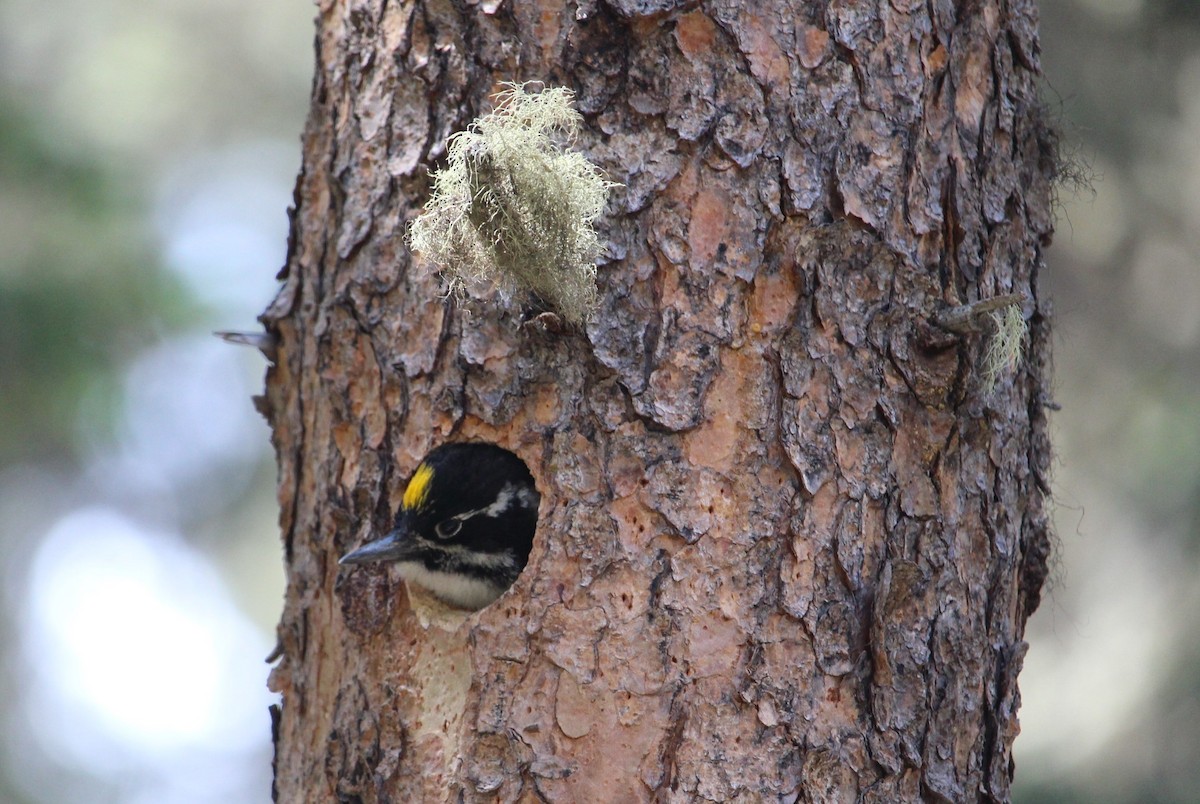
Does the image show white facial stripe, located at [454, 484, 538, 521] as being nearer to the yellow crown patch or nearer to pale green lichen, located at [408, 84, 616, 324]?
the yellow crown patch

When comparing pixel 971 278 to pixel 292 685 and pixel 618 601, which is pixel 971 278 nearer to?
pixel 618 601

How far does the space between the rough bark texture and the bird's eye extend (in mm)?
237

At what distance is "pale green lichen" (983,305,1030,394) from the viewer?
9.24 feet

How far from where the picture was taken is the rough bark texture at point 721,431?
269 centimetres

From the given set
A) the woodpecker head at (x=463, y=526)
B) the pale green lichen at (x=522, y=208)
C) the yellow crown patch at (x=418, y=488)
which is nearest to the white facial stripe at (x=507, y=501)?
the woodpecker head at (x=463, y=526)

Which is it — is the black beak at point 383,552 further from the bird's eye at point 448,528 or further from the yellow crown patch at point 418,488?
the bird's eye at point 448,528

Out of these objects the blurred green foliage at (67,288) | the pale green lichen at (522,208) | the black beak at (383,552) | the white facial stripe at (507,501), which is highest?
the blurred green foliage at (67,288)

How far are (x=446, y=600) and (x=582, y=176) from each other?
4.43 feet

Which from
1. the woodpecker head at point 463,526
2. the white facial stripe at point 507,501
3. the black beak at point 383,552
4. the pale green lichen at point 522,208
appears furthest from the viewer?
the white facial stripe at point 507,501

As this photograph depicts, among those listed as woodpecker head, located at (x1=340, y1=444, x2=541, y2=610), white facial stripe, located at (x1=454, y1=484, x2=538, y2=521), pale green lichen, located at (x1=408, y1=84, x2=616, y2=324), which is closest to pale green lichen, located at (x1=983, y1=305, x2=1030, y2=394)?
pale green lichen, located at (x1=408, y1=84, x2=616, y2=324)

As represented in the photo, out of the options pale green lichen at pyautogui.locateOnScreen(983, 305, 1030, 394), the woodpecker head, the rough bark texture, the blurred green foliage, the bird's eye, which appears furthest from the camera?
the blurred green foliage

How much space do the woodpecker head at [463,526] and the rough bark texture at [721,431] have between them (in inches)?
4.4

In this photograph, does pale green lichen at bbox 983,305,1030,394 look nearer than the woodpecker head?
Yes

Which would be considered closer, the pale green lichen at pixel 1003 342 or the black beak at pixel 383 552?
the pale green lichen at pixel 1003 342
